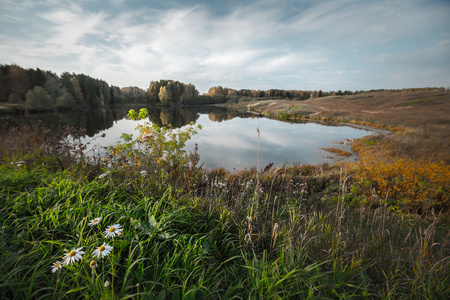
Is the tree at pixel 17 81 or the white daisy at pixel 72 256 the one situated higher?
the tree at pixel 17 81

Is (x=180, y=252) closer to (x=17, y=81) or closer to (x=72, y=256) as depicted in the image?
(x=72, y=256)

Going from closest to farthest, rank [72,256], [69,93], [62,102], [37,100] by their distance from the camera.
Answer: [72,256]
[37,100]
[62,102]
[69,93]

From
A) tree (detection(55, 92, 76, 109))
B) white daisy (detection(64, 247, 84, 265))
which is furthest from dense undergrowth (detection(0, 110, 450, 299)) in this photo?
tree (detection(55, 92, 76, 109))

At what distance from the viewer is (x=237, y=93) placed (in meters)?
140

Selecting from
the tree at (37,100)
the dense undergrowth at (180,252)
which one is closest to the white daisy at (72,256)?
the dense undergrowth at (180,252)

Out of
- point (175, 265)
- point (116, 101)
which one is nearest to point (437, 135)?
point (175, 265)

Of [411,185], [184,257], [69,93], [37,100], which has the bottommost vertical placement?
[411,185]

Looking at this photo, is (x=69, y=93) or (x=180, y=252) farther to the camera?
(x=69, y=93)

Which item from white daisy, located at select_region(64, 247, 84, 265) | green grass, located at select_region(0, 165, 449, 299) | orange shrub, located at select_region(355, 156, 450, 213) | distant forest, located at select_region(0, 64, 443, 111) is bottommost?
orange shrub, located at select_region(355, 156, 450, 213)

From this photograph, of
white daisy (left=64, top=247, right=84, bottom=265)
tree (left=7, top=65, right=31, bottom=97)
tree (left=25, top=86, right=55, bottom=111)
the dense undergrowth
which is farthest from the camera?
tree (left=7, top=65, right=31, bottom=97)

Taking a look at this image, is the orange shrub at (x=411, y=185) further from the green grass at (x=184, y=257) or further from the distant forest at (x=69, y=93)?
the distant forest at (x=69, y=93)

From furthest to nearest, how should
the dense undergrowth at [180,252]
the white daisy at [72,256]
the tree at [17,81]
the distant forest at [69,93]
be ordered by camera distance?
the tree at [17,81] < the distant forest at [69,93] < the dense undergrowth at [180,252] < the white daisy at [72,256]

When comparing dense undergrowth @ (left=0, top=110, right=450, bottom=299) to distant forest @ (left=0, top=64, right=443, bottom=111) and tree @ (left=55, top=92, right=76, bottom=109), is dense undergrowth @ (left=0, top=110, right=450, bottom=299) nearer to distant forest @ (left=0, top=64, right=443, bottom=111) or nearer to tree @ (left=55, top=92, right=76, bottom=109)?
distant forest @ (left=0, top=64, right=443, bottom=111)

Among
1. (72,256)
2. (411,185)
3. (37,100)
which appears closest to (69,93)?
(37,100)
